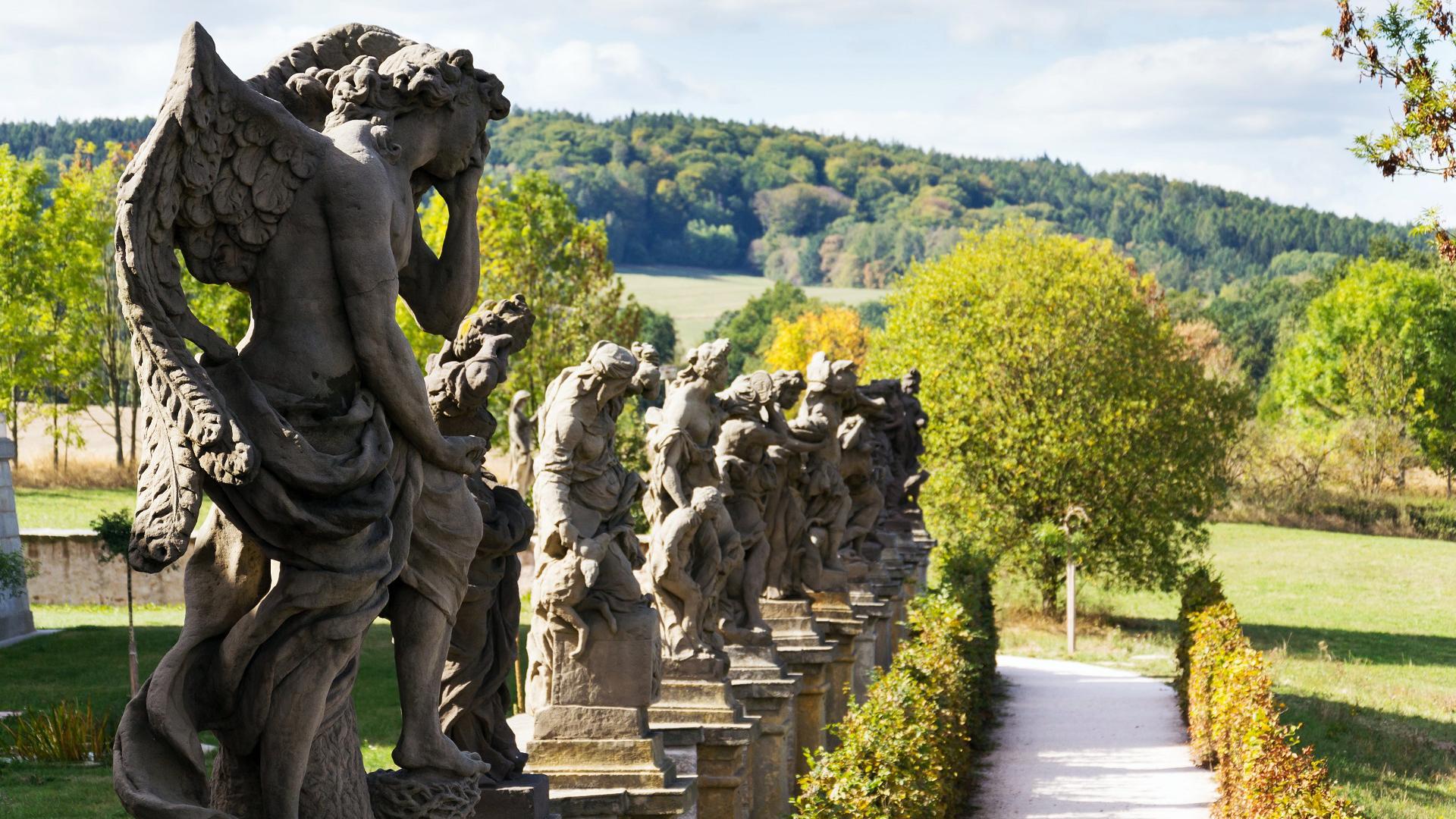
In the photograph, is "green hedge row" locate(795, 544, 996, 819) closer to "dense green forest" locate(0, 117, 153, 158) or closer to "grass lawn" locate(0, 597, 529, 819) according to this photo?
"grass lawn" locate(0, 597, 529, 819)

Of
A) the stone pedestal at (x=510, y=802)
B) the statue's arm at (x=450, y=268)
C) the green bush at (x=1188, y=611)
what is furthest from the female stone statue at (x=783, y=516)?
the statue's arm at (x=450, y=268)

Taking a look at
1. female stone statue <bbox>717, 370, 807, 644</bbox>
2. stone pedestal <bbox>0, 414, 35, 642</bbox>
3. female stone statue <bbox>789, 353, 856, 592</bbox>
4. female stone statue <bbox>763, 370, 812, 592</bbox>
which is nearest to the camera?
female stone statue <bbox>717, 370, 807, 644</bbox>

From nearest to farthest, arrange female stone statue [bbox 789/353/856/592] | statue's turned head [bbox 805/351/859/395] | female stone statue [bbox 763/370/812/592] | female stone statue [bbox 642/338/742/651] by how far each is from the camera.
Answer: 1. female stone statue [bbox 642/338/742/651]
2. female stone statue [bbox 763/370/812/592]
3. female stone statue [bbox 789/353/856/592]
4. statue's turned head [bbox 805/351/859/395]

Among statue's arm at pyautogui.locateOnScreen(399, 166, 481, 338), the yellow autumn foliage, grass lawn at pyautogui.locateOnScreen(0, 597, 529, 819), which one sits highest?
the yellow autumn foliage

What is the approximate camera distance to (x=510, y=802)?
564 centimetres

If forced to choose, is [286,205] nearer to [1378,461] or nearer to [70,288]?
[70,288]

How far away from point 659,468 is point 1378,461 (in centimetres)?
4805

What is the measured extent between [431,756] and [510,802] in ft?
1.83

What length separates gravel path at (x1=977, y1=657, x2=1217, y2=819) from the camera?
45.1 feet

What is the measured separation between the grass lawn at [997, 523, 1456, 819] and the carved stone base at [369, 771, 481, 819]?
8.80 metres

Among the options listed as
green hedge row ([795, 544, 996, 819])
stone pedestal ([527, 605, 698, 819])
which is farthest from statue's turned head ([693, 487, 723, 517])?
stone pedestal ([527, 605, 698, 819])

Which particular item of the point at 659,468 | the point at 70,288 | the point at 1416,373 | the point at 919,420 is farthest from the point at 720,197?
the point at 659,468

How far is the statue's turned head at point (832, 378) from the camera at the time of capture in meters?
15.4

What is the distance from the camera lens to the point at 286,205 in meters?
4.62
